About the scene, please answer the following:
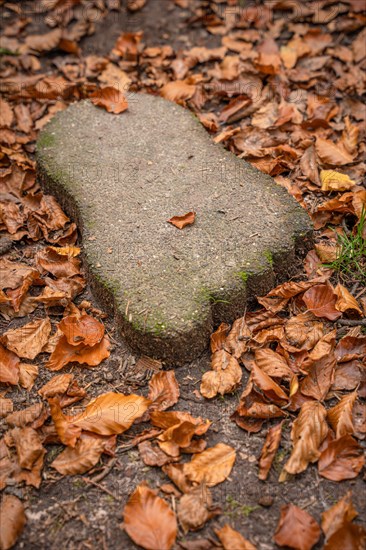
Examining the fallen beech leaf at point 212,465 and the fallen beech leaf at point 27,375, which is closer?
the fallen beech leaf at point 212,465

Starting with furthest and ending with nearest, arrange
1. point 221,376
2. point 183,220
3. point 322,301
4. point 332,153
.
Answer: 1. point 332,153
2. point 183,220
3. point 322,301
4. point 221,376

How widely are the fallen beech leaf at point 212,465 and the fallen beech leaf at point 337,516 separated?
0.37 meters

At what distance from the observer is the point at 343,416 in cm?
205

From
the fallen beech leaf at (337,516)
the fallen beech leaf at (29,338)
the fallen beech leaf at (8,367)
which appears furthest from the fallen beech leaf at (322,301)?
the fallen beech leaf at (8,367)

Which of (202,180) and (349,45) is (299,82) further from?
(202,180)

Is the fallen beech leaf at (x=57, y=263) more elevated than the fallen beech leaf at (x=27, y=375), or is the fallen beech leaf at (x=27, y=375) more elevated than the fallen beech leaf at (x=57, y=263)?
the fallen beech leaf at (x=57, y=263)

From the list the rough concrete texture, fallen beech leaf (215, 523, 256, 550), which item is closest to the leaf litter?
fallen beech leaf (215, 523, 256, 550)

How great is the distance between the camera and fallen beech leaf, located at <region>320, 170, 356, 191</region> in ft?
9.75

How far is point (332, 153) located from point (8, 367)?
2.14 meters

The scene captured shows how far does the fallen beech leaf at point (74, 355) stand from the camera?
2338 millimetres

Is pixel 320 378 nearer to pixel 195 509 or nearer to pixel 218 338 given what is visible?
pixel 218 338

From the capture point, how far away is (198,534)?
183 cm

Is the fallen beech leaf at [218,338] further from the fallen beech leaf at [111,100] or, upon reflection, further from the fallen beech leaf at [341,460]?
the fallen beech leaf at [111,100]

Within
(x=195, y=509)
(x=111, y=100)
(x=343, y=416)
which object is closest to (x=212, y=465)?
(x=195, y=509)
